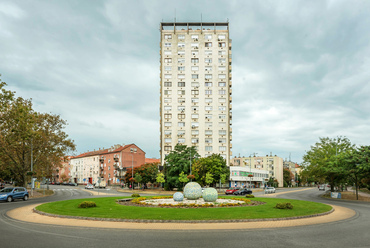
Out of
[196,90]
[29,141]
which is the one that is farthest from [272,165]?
[29,141]

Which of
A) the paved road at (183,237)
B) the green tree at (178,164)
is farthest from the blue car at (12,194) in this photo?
the green tree at (178,164)

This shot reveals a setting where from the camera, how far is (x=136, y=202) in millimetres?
29625

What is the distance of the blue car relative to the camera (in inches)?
1396

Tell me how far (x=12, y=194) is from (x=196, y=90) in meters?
59.7

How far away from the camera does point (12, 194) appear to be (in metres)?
36.7

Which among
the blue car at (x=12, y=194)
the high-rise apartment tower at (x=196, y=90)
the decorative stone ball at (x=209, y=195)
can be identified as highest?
the high-rise apartment tower at (x=196, y=90)

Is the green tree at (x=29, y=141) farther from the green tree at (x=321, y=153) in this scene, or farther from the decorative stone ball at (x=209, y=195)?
the green tree at (x=321, y=153)

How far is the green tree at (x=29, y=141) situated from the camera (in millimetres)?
44469

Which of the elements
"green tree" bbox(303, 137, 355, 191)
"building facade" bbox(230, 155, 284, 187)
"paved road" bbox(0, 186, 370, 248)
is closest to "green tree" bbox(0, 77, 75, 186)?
"paved road" bbox(0, 186, 370, 248)

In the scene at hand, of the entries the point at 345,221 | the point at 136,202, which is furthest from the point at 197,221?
the point at 136,202

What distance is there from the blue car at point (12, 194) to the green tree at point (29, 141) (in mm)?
8266

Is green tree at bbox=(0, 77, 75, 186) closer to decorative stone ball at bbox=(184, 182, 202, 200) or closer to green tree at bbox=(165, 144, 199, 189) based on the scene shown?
green tree at bbox=(165, 144, 199, 189)

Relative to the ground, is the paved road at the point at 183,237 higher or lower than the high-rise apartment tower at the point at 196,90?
lower

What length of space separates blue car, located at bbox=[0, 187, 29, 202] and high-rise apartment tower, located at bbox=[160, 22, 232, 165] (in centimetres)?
4954
